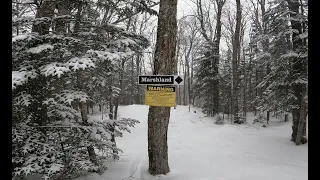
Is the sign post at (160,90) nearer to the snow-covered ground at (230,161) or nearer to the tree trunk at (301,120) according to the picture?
the snow-covered ground at (230,161)

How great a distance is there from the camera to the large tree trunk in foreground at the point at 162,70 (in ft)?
17.8

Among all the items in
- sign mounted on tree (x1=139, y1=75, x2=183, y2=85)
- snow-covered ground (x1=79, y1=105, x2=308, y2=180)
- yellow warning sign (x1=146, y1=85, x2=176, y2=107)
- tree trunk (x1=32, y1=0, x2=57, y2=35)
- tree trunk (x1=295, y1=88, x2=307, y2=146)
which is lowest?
snow-covered ground (x1=79, y1=105, x2=308, y2=180)

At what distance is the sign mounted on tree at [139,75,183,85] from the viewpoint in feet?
16.9

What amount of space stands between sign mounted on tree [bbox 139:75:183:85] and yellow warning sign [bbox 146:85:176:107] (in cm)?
11

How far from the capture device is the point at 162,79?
17.2 ft

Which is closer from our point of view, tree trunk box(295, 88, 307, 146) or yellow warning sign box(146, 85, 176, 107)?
yellow warning sign box(146, 85, 176, 107)

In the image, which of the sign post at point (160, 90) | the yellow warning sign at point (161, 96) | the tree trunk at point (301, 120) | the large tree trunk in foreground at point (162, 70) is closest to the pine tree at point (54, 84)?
the large tree trunk in foreground at point (162, 70)

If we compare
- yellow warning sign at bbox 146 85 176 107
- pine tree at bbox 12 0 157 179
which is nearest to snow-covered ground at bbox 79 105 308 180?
pine tree at bbox 12 0 157 179

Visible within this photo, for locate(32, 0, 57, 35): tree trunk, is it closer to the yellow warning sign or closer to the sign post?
the sign post

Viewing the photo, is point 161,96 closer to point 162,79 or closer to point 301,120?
point 162,79

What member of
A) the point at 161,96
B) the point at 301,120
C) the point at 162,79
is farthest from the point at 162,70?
the point at 301,120

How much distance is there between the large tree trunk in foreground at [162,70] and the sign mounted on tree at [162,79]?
0.20m
